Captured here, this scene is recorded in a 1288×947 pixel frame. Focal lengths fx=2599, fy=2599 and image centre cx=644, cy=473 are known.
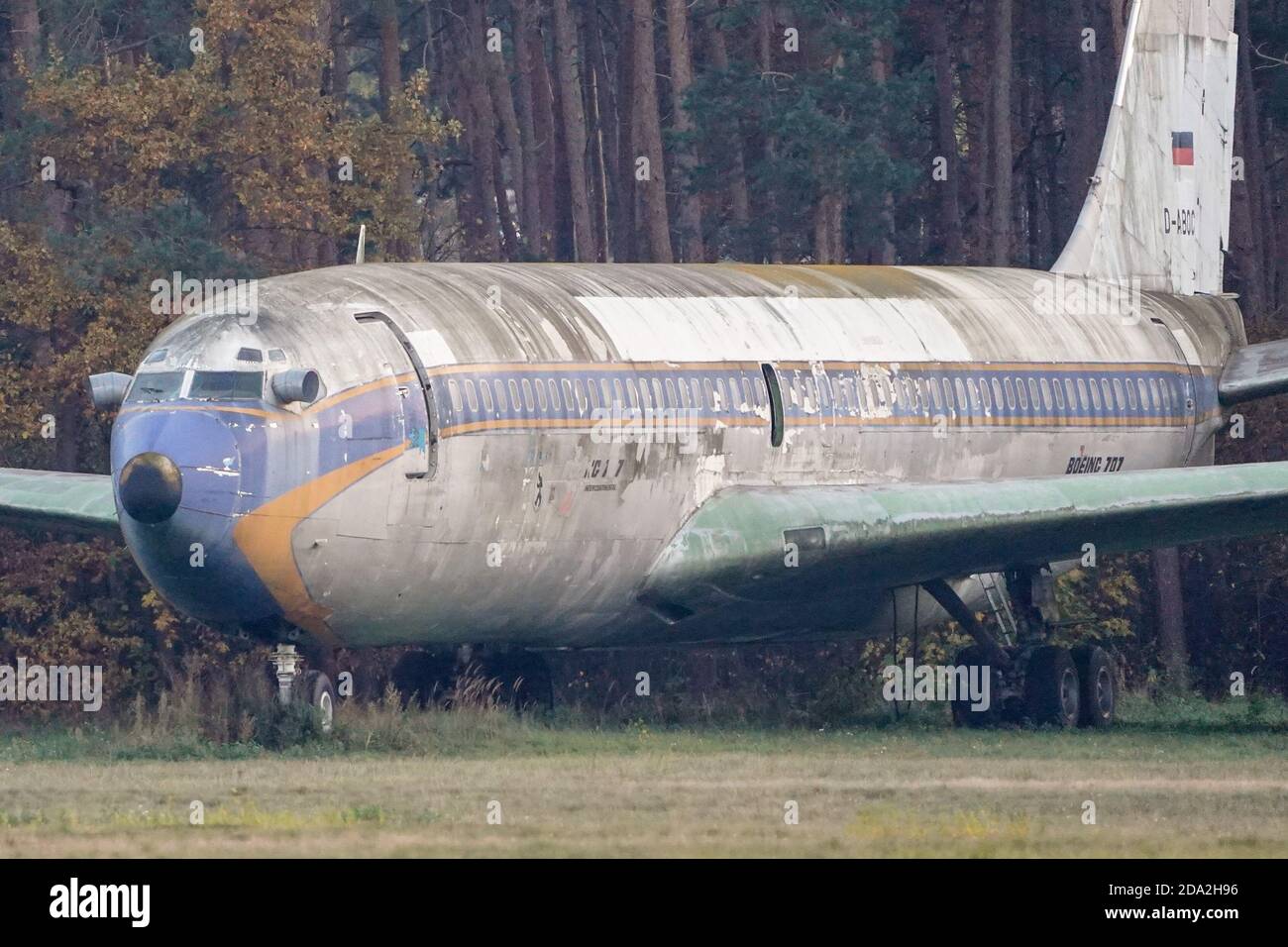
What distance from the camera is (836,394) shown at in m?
29.0

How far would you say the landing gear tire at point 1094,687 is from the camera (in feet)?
98.4

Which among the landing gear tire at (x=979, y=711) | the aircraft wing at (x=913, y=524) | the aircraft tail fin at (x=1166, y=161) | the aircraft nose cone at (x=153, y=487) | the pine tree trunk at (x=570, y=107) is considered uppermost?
the pine tree trunk at (x=570, y=107)

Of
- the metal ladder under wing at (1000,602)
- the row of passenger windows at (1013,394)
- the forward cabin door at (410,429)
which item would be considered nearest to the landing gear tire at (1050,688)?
the metal ladder under wing at (1000,602)

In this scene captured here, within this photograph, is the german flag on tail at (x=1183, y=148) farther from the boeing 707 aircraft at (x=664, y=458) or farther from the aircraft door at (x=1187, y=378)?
the aircraft door at (x=1187, y=378)

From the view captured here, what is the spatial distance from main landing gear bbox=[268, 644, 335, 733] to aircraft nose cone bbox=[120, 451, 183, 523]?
8.30 ft

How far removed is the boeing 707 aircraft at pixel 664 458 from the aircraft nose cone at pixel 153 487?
0.03 meters

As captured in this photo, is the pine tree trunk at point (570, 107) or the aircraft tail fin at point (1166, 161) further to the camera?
the pine tree trunk at point (570, 107)

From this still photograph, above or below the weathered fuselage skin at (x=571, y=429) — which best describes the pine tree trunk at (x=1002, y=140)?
above

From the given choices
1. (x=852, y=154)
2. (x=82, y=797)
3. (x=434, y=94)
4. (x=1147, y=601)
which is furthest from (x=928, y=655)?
(x=434, y=94)

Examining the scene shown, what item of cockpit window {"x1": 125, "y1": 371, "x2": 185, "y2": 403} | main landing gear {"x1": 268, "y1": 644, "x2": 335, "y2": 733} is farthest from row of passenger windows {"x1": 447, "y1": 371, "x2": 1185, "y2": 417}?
main landing gear {"x1": 268, "y1": 644, "x2": 335, "y2": 733}

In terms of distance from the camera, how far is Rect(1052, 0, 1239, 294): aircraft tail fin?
36000mm

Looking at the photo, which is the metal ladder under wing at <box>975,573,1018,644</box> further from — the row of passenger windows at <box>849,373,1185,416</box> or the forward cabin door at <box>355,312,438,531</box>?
the forward cabin door at <box>355,312,438,531</box>

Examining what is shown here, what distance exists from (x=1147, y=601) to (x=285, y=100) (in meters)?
17.3

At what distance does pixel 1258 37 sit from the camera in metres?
56.8
